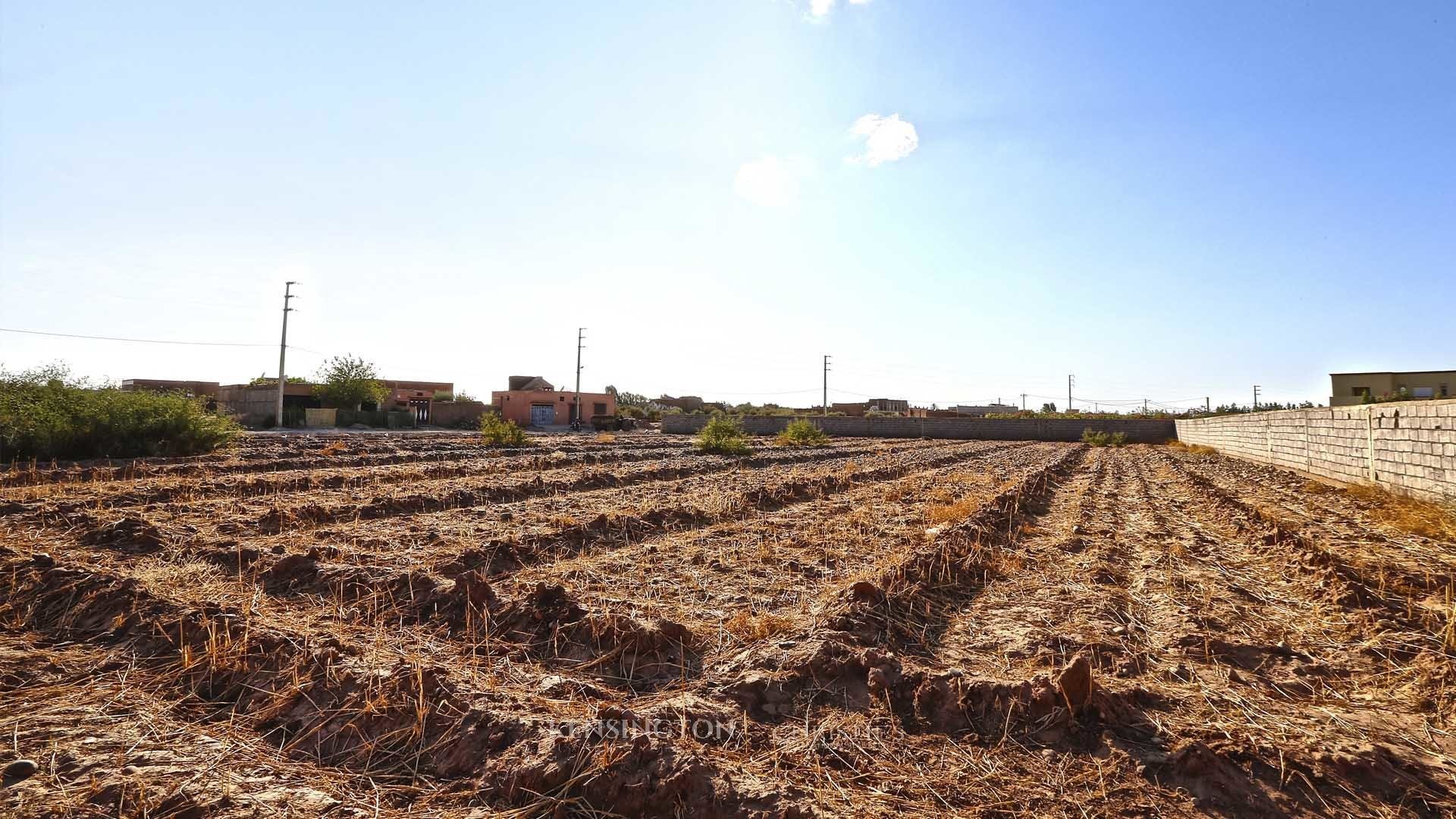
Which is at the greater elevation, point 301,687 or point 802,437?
point 802,437

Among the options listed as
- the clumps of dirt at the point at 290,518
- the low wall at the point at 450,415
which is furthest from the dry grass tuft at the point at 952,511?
the low wall at the point at 450,415

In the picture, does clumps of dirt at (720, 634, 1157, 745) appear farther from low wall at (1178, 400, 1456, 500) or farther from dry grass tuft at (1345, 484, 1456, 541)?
low wall at (1178, 400, 1456, 500)

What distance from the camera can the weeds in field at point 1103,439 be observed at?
3198 cm

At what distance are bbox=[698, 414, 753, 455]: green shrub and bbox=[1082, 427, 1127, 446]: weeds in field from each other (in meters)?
20.5

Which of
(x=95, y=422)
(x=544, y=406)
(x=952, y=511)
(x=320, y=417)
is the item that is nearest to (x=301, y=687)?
(x=952, y=511)

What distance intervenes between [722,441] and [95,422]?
16.1 m

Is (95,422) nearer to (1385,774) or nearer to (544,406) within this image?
(1385,774)

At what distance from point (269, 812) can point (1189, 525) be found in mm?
9718

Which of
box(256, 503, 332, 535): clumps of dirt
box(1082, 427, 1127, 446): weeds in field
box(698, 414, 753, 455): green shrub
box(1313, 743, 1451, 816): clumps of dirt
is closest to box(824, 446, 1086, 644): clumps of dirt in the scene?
box(1313, 743, 1451, 816): clumps of dirt

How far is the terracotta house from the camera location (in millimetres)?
49312

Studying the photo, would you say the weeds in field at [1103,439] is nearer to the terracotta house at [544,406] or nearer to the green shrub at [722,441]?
the green shrub at [722,441]

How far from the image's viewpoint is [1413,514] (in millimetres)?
8406

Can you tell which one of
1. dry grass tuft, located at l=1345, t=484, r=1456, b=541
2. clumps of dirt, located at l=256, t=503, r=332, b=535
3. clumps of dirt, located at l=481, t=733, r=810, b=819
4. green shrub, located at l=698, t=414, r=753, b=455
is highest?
green shrub, located at l=698, t=414, r=753, b=455

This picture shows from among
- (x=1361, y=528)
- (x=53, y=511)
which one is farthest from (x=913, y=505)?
(x=53, y=511)
